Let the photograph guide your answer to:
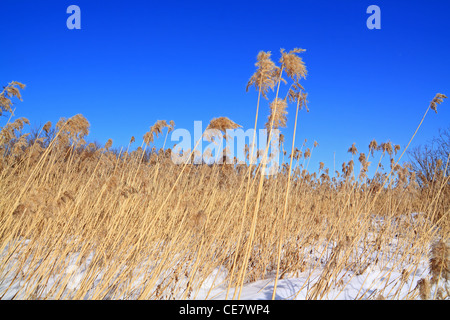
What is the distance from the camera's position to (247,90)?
1.96 metres

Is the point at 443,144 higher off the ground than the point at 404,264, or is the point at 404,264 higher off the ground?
the point at 443,144

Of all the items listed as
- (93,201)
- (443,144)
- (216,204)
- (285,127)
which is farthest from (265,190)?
(443,144)

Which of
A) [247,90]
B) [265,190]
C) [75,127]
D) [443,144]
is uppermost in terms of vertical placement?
[443,144]

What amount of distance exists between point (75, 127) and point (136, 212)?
137cm

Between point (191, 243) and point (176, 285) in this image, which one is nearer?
point (176, 285)

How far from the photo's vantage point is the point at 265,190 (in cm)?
493

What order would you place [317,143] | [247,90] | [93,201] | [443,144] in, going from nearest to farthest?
[247,90] → [93,201] → [317,143] → [443,144]
